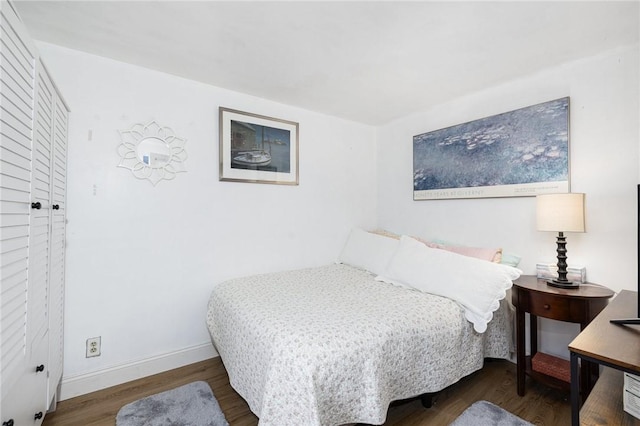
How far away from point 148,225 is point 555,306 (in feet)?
9.20

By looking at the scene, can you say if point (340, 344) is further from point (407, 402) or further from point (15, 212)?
point (15, 212)

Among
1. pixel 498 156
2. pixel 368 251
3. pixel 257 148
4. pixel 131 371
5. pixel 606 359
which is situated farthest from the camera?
Answer: pixel 368 251

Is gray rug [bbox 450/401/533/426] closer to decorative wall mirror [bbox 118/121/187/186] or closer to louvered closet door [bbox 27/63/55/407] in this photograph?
louvered closet door [bbox 27/63/55/407]

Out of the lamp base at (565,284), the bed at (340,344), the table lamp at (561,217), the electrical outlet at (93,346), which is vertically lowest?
the electrical outlet at (93,346)

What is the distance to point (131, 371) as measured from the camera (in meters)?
2.12

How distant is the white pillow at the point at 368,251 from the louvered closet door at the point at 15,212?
2.23 m

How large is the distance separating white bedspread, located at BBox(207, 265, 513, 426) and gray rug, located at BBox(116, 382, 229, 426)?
23cm

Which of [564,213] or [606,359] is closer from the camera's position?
[606,359]

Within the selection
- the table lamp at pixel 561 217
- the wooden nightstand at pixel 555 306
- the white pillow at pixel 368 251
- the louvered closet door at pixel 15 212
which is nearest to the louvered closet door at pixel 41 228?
the louvered closet door at pixel 15 212

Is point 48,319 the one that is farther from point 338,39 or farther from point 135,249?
point 338,39

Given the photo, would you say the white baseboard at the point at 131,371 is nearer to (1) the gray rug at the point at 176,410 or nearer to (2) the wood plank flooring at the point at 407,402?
(2) the wood plank flooring at the point at 407,402

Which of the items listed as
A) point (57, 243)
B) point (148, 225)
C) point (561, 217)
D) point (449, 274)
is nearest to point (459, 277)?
point (449, 274)

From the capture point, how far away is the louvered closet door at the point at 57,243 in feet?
5.17

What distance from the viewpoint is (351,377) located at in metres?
1.33
